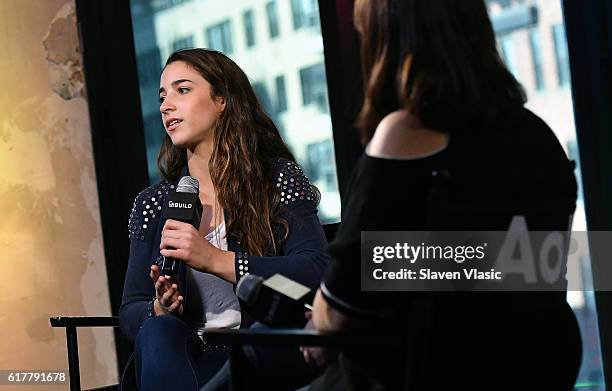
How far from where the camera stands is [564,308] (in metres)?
1.59

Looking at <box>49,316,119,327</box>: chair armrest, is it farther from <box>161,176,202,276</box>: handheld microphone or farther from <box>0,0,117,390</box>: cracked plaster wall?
<box>0,0,117,390</box>: cracked plaster wall

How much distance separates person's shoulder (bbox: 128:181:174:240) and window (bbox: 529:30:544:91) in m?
1.27

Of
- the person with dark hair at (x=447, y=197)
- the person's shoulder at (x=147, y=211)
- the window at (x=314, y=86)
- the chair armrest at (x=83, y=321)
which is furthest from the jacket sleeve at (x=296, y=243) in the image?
the window at (x=314, y=86)

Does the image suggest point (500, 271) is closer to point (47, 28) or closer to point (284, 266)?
point (284, 266)

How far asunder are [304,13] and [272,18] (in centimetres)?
15

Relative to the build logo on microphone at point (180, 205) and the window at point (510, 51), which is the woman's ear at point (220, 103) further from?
the window at point (510, 51)

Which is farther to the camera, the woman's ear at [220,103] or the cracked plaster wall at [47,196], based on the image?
the cracked plaster wall at [47,196]

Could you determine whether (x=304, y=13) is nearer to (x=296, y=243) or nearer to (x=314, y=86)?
(x=314, y=86)

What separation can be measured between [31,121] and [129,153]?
40 cm

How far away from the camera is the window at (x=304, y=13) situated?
3.75 metres

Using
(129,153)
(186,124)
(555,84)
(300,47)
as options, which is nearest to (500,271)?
(186,124)

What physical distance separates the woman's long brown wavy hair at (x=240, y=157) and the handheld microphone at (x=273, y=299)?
2.65ft

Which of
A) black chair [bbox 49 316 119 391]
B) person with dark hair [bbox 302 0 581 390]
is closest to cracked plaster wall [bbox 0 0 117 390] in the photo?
black chair [bbox 49 316 119 391]

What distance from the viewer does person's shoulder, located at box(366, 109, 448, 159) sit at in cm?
148
